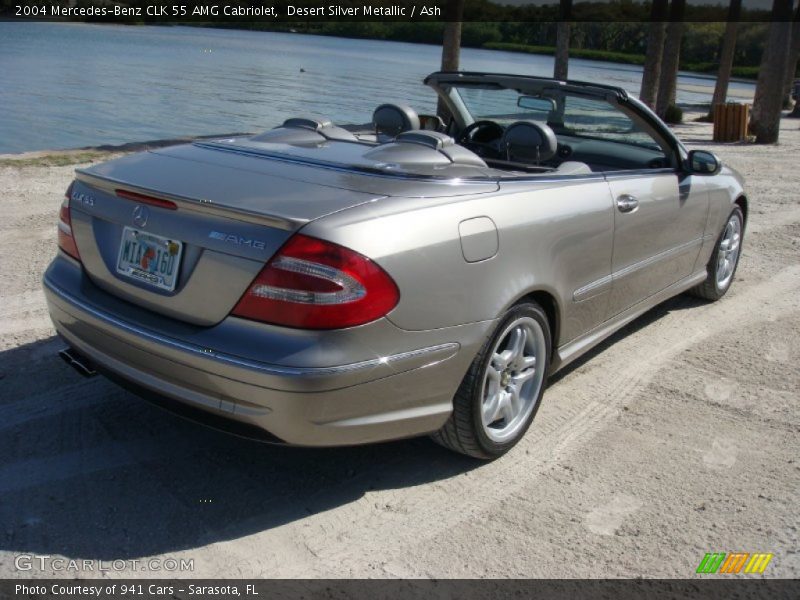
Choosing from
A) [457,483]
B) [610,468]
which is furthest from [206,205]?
[610,468]

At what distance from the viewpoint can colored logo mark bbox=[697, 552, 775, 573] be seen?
3.06 m

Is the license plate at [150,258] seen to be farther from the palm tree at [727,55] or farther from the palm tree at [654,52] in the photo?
the palm tree at [727,55]

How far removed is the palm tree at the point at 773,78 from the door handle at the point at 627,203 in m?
16.9

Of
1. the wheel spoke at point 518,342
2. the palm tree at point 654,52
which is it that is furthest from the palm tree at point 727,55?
the wheel spoke at point 518,342

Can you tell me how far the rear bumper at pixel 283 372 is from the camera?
9.36 feet

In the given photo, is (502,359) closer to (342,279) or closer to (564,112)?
(342,279)

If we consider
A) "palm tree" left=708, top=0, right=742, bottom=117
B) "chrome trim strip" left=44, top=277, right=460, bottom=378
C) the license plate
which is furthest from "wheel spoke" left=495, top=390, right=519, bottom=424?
"palm tree" left=708, top=0, right=742, bottom=117

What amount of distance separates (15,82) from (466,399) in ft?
83.8

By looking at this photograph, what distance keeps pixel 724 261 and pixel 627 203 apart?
2.26m

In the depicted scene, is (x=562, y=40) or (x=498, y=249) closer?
(x=498, y=249)

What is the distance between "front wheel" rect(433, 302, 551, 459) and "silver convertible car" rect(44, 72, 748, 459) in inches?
0.4

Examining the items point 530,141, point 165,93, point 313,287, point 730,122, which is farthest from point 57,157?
point 165,93

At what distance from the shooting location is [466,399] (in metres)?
3.39

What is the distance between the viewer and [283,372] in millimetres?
2816
